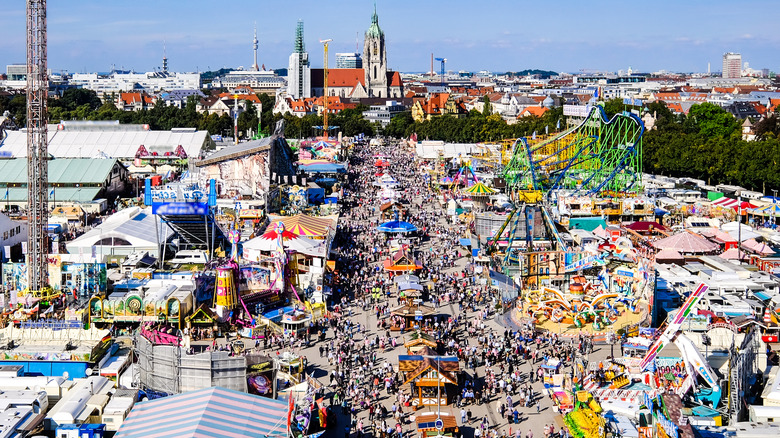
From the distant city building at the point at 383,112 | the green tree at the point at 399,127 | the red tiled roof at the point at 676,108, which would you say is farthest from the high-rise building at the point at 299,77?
the red tiled roof at the point at 676,108

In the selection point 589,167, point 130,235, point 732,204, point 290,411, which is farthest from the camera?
point 589,167

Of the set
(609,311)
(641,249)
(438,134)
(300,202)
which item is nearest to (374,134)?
(438,134)

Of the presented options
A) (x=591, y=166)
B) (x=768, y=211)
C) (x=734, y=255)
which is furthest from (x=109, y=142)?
(x=734, y=255)

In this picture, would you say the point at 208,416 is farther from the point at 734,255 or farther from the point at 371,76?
the point at 371,76

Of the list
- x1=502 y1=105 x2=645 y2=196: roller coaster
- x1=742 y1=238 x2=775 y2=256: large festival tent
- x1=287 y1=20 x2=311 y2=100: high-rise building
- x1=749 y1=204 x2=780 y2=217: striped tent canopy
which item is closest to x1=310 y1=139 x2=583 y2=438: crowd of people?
x1=502 y1=105 x2=645 y2=196: roller coaster

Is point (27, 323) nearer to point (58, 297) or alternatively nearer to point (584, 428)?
point (58, 297)

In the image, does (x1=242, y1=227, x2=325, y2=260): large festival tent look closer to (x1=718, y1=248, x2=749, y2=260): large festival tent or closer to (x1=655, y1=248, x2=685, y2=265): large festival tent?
(x1=655, y1=248, x2=685, y2=265): large festival tent

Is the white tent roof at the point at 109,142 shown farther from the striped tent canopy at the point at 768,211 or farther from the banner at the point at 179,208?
the striped tent canopy at the point at 768,211
